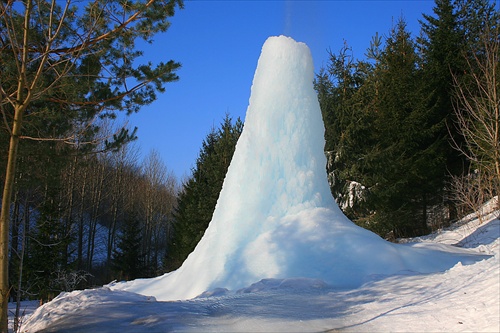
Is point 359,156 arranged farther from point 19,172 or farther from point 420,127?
point 19,172

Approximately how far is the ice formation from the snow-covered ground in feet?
3.21

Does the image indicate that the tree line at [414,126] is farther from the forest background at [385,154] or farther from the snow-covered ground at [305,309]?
the snow-covered ground at [305,309]

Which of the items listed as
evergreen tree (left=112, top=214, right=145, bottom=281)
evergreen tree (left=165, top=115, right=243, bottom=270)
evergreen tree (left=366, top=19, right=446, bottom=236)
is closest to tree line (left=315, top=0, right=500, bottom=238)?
evergreen tree (left=366, top=19, right=446, bottom=236)

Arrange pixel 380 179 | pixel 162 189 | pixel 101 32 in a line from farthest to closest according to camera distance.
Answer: pixel 162 189 < pixel 380 179 < pixel 101 32

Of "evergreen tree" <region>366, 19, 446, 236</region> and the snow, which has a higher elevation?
"evergreen tree" <region>366, 19, 446, 236</region>

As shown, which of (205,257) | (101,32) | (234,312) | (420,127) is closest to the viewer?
(234,312)

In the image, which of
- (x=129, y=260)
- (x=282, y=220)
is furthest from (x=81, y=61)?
(x=129, y=260)

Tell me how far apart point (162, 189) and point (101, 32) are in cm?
3512

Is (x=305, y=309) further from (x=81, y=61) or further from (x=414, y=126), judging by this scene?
(x=414, y=126)

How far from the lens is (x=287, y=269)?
8281 millimetres

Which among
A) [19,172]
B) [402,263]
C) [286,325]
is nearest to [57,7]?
[19,172]

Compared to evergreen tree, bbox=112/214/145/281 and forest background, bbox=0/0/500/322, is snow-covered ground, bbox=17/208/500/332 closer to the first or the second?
forest background, bbox=0/0/500/322

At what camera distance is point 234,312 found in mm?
5855

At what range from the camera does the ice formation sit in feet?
27.8
